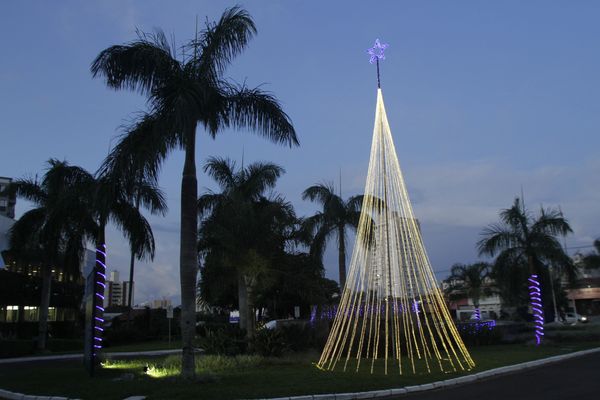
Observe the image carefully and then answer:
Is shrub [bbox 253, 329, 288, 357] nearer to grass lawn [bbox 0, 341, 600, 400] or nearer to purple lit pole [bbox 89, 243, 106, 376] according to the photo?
grass lawn [bbox 0, 341, 600, 400]

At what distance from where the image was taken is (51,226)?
24016 mm

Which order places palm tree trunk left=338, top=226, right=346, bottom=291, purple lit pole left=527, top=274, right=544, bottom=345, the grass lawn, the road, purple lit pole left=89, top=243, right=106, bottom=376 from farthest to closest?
palm tree trunk left=338, top=226, right=346, bottom=291
purple lit pole left=527, top=274, right=544, bottom=345
purple lit pole left=89, top=243, right=106, bottom=376
the grass lawn
the road

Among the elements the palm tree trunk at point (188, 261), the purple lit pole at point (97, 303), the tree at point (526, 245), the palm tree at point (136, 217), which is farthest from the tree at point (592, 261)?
the palm tree trunk at point (188, 261)

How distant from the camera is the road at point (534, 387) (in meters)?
11.3

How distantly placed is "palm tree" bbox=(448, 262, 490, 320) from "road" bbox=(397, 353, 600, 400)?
1717 inches

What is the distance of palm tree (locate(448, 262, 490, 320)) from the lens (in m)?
60.5

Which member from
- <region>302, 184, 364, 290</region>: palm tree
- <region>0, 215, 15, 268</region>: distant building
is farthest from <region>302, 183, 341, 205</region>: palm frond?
<region>0, 215, 15, 268</region>: distant building

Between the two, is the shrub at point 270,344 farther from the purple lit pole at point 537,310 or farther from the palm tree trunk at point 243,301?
the purple lit pole at point 537,310

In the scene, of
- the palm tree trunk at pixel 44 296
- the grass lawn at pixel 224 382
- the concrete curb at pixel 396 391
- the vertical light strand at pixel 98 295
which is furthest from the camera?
the palm tree trunk at pixel 44 296

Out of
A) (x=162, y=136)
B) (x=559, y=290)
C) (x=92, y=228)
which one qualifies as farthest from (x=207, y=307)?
(x=559, y=290)

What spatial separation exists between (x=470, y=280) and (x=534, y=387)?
52.7m

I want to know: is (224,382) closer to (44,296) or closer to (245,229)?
(245,229)

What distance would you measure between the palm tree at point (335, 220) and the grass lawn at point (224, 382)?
1156 cm

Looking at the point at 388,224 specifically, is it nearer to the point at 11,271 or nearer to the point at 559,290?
the point at 11,271
